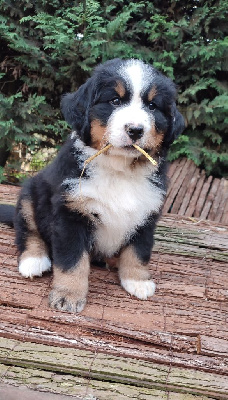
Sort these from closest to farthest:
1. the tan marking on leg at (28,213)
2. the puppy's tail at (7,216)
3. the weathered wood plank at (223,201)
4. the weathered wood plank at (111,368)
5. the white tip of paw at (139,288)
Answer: the weathered wood plank at (111,368) < the white tip of paw at (139,288) < the tan marking on leg at (28,213) < the puppy's tail at (7,216) < the weathered wood plank at (223,201)

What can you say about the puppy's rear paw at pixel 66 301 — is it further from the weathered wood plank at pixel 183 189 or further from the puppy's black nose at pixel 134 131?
the weathered wood plank at pixel 183 189

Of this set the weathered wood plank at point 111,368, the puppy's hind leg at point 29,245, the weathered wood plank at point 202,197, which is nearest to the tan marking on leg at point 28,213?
the puppy's hind leg at point 29,245

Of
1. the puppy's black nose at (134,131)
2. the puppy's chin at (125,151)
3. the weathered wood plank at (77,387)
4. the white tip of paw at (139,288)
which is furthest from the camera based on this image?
the white tip of paw at (139,288)

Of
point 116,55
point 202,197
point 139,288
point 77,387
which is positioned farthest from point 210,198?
point 77,387

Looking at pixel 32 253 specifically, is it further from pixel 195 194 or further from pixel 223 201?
pixel 223 201

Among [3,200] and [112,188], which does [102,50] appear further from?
[112,188]

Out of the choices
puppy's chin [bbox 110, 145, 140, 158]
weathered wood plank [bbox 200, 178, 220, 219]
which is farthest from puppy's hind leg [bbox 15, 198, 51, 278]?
weathered wood plank [bbox 200, 178, 220, 219]

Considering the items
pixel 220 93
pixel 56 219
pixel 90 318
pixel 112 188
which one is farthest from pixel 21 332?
pixel 220 93

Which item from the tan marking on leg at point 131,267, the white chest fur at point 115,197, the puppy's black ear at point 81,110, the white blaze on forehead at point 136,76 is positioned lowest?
the tan marking on leg at point 131,267
